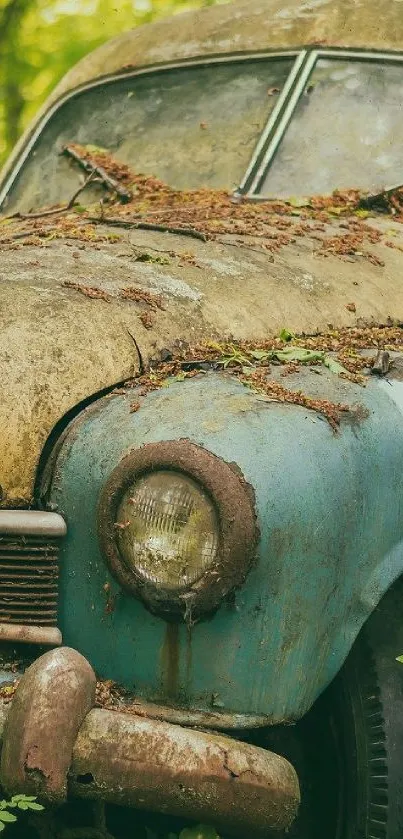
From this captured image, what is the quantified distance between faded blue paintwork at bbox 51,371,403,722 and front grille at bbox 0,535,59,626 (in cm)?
4

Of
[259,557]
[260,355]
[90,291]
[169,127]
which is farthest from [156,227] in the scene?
[259,557]

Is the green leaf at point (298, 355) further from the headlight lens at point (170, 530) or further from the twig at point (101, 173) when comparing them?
the twig at point (101, 173)

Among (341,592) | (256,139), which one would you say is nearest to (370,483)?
(341,592)

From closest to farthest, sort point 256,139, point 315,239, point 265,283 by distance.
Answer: point 265,283, point 315,239, point 256,139

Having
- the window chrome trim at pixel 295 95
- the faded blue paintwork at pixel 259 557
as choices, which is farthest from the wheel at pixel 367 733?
the window chrome trim at pixel 295 95

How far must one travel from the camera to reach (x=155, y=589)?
2.77 meters

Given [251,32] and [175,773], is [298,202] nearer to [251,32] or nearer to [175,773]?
[251,32]

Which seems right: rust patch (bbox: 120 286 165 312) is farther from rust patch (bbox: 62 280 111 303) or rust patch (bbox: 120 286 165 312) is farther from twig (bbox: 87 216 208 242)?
twig (bbox: 87 216 208 242)

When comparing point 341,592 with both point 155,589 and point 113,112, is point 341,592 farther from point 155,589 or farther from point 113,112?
point 113,112

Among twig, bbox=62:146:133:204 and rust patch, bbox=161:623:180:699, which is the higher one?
twig, bbox=62:146:133:204

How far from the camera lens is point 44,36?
1608cm

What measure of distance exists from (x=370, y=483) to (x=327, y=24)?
9.95 feet

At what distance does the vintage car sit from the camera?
8.91ft

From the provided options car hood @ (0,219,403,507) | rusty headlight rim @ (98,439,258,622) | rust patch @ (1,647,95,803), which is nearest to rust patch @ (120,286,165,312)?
car hood @ (0,219,403,507)
